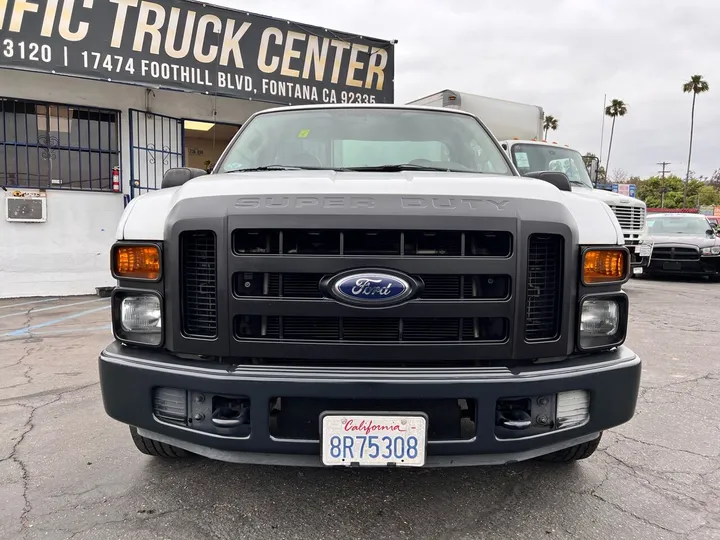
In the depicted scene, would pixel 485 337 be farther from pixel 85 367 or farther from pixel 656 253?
Answer: pixel 656 253

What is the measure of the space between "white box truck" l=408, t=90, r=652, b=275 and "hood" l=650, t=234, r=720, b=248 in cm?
281

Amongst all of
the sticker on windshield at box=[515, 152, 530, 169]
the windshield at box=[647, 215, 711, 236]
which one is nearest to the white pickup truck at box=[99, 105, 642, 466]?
the sticker on windshield at box=[515, 152, 530, 169]

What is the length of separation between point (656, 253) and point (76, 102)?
41.7 ft

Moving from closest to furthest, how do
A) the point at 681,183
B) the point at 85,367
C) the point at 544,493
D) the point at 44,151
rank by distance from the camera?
the point at 544,493 < the point at 85,367 < the point at 44,151 < the point at 681,183

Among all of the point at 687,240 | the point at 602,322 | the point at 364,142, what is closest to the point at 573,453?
the point at 602,322

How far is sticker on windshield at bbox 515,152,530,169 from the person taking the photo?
26.8 feet

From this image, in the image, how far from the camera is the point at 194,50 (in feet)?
27.5

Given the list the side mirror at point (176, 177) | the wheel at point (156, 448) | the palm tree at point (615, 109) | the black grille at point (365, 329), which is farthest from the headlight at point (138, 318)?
the palm tree at point (615, 109)

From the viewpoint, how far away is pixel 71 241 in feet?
27.5

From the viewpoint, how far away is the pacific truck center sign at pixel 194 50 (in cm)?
732

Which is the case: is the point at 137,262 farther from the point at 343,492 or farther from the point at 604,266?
the point at 604,266

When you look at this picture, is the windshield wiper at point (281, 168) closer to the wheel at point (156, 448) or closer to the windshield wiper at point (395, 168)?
the windshield wiper at point (395, 168)

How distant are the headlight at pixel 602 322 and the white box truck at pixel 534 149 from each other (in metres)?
6.28

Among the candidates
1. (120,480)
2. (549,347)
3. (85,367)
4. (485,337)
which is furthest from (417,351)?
(85,367)
